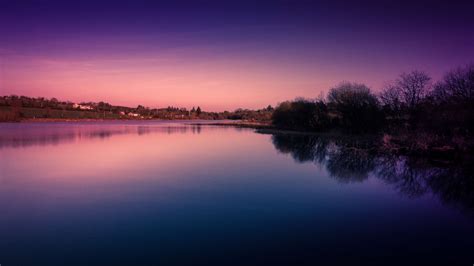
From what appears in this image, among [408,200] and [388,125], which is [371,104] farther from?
[408,200]

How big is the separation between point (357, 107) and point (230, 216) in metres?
28.6

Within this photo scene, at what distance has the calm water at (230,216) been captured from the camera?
4648 mm

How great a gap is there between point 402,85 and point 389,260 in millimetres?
29839

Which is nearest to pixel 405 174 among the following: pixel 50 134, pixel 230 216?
pixel 230 216

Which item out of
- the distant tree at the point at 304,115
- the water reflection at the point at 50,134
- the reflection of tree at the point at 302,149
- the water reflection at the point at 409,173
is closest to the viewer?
the water reflection at the point at 409,173

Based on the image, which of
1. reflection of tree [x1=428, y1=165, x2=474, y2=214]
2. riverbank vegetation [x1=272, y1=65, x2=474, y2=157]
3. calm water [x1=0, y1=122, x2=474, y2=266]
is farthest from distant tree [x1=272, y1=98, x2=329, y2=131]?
calm water [x1=0, y1=122, x2=474, y2=266]

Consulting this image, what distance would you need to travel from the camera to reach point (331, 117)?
37.1m

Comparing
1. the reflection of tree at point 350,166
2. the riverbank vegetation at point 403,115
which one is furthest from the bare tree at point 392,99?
the reflection of tree at point 350,166

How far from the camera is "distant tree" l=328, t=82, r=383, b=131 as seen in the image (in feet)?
99.9

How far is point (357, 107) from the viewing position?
31688mm

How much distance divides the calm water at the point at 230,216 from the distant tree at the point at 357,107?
1835 centimetres

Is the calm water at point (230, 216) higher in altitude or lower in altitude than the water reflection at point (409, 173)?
lower

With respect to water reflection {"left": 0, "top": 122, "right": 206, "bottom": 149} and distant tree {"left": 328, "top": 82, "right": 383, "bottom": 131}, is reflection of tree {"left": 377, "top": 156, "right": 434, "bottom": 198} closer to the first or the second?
distant tree {"left": 328, "top": 82, "right": 383, "bottom": 131}

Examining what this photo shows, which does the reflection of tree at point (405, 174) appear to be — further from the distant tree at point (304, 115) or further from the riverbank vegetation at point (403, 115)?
the distant tree at point (304, 115)
